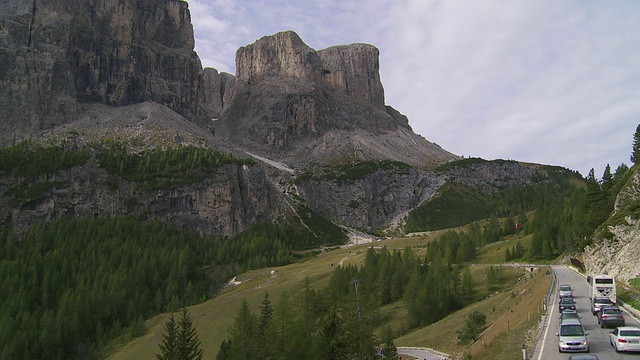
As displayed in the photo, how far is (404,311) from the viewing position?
10362 cm

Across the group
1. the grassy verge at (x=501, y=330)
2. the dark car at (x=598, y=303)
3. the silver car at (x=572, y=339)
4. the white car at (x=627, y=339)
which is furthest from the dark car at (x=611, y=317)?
the silver car at (x=572, y=339)

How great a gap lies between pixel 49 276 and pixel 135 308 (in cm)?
3060

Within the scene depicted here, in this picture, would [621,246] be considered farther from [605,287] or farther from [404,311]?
[404,311]

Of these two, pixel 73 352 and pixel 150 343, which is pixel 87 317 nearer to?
pixel 73 352

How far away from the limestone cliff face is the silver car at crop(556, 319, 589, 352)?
3113 cm

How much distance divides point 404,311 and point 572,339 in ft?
243

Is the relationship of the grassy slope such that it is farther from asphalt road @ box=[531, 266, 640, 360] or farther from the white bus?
the white bus

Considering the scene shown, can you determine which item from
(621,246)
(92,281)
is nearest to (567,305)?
(621,246)

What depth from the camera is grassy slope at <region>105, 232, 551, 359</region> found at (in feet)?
158

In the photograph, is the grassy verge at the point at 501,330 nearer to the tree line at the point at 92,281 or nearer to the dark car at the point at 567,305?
the dark car at the point at 567,305

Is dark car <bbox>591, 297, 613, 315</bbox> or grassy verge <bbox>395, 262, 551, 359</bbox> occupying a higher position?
dark car <bbox>591, 297, 613, 315</bbox>

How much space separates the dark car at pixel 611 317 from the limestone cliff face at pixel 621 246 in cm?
2200

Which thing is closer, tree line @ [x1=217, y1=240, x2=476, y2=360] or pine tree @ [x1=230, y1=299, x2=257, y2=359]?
tree line @ [x1=217, y1=240, x2=476, y2=360]

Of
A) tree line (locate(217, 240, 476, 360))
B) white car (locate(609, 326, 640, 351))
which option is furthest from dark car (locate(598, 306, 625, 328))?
tree line (locate(217, 240, 476, 360))
